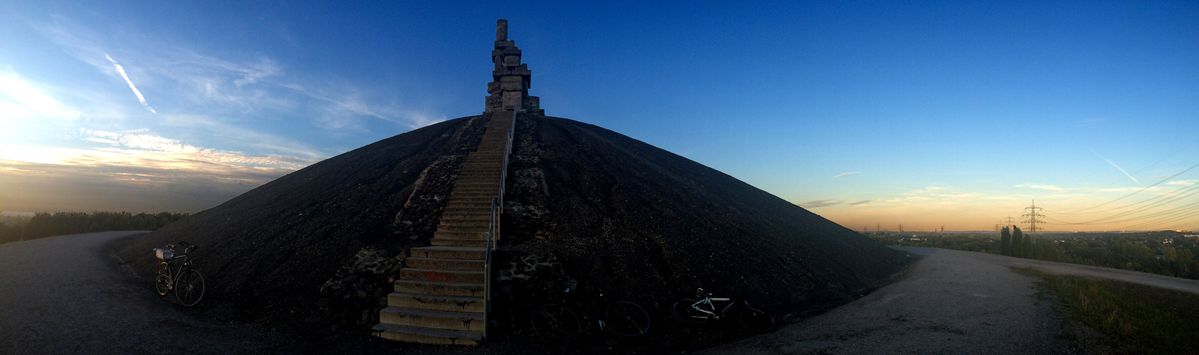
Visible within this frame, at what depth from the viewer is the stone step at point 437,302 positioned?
36.1 ft

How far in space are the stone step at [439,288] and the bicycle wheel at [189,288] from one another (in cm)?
569

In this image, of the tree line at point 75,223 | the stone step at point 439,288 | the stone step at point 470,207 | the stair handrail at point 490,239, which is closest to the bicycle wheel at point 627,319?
the stair handrail at point 490,239

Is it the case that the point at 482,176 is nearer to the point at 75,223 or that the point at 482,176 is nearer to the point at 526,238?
the point at 526,238

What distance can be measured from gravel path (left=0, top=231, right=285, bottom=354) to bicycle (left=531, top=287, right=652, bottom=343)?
581cm

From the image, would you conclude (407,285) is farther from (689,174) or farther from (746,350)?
(689,174)

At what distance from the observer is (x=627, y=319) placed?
443 inches

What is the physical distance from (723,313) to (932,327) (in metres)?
5.04

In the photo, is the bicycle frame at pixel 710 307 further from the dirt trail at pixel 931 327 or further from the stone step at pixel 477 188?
the stone step at pixel 477 188

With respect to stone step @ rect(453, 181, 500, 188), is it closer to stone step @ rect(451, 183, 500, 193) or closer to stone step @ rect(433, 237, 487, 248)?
stone step @ rect(451, 183, 500, 193)

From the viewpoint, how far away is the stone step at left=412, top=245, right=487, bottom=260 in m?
13.1

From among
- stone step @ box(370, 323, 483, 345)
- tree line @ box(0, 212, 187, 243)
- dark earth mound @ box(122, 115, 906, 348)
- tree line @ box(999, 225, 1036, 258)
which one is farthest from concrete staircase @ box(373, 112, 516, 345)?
tree line @ box(999, 225, 1036, 258)

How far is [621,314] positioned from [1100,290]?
52.2 feet

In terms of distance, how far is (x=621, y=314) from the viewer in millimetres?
11320

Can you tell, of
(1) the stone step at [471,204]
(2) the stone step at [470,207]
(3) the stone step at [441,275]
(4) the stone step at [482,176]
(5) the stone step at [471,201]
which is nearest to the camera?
(3) the stone step at [441,275]
